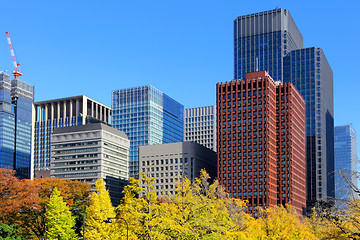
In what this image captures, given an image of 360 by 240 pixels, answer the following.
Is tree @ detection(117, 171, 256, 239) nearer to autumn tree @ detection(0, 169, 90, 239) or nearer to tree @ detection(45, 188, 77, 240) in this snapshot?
tree @ detection(45, 188, 77, 240)

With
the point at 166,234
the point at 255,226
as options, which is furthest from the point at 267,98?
the point at 166,234

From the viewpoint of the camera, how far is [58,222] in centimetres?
8450

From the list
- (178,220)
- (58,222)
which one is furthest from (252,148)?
(178,220)

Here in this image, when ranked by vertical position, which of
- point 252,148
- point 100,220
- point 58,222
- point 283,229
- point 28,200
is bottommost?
point 58,222

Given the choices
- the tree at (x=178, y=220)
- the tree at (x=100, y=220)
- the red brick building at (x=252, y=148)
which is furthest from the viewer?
the red brick building at (x=252, y=148)

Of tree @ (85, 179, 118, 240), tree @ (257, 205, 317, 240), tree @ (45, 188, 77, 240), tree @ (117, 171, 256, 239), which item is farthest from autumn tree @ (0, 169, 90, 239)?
tree @ (257, 205, 317, 240)

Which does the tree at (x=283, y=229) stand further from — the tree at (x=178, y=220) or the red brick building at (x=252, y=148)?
the red brick building at (x=252, y=148)

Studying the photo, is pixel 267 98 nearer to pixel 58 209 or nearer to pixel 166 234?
pixel 58 209

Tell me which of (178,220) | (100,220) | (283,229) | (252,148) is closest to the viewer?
(178,220)

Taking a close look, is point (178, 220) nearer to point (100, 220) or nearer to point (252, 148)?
point (100, 220)

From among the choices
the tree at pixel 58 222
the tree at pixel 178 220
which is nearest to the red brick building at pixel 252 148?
the tree at pixel 58 222

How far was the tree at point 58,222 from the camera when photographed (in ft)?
273

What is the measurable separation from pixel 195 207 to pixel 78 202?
6119 cm

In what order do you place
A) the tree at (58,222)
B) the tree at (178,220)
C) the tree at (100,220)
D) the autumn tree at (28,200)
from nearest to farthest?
the tree at (178,220) < the tree at (100,220) < the tree at (58,222) < the autumn tree at (28,200)
